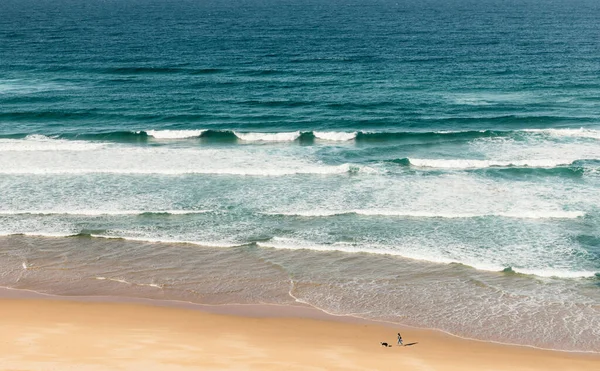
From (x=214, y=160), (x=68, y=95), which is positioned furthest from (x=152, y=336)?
(x=68, y=95)

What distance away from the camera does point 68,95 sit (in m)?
53.7

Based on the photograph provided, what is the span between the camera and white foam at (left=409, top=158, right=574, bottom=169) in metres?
38.5

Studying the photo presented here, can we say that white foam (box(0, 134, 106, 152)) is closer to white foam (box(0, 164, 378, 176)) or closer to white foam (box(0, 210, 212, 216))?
white foam (box(0, 164, 378, 176))

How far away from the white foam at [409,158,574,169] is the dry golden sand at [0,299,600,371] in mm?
17366

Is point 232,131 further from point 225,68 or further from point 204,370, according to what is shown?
point 204,370

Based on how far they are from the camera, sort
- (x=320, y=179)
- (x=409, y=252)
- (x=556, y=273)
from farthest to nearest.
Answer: (x=320, y=179)
(x=409, y=252)
(x=556, y=273)

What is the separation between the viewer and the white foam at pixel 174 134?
45156 millimetres

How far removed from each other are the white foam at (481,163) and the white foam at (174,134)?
1509 centimetres

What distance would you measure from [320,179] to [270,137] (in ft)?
26.8

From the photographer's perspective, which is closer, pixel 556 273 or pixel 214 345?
pixel 214 345

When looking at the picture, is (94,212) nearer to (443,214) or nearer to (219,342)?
(219,342)

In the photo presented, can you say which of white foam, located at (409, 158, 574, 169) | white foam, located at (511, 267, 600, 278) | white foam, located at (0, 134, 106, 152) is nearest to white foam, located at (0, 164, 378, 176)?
white foam, located at (409, 158, 574, 169)

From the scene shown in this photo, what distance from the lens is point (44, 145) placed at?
43156 millimetres

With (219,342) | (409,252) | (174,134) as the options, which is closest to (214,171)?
(174,134)
